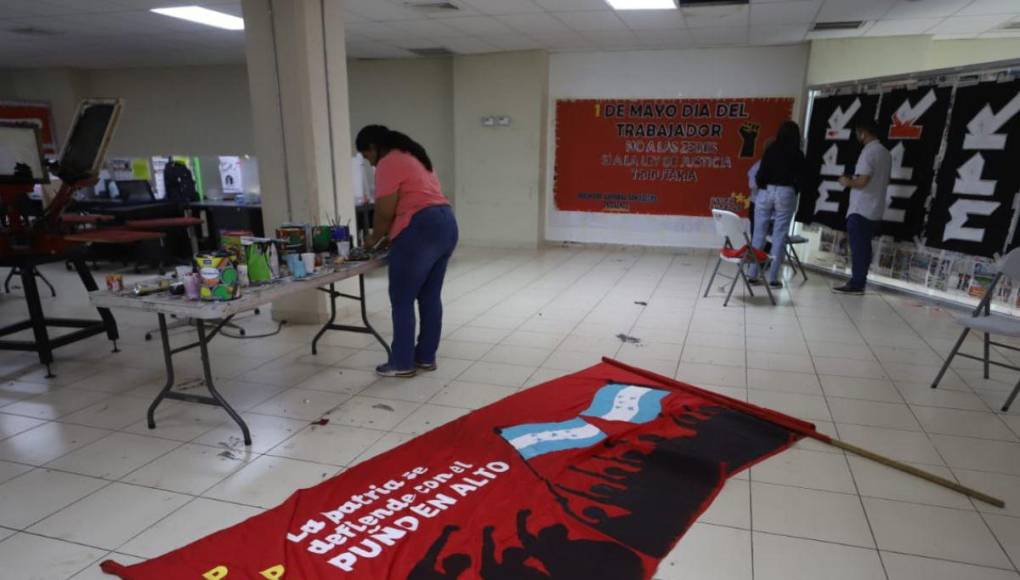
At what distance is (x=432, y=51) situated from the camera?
774 centimetres

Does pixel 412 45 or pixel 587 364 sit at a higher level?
pixel 412 45

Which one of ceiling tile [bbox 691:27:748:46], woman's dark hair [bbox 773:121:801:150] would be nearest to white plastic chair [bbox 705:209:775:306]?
woman's dark hair [bbox 773:121:801:150]

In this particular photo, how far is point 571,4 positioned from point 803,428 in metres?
4.14

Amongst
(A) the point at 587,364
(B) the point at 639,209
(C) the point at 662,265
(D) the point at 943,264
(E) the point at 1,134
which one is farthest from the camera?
(B) the point at 639,209

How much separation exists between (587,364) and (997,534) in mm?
2136

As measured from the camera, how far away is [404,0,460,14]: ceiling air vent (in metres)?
5.27

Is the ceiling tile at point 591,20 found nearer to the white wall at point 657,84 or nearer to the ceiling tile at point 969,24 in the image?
the white wall at point 657,84

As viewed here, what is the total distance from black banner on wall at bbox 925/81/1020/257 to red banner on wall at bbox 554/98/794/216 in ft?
8.09

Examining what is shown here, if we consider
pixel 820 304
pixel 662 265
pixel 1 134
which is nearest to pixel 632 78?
pixel 662 265

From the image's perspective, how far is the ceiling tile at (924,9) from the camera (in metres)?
5.07

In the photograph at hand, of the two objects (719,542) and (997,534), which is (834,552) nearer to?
(719,542)

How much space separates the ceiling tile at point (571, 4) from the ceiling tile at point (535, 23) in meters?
0.27

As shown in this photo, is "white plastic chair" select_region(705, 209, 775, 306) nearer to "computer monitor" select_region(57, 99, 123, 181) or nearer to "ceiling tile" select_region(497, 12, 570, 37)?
"ceiling tile" select_region(497, 12, 570, 37)

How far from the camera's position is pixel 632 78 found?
769cm
